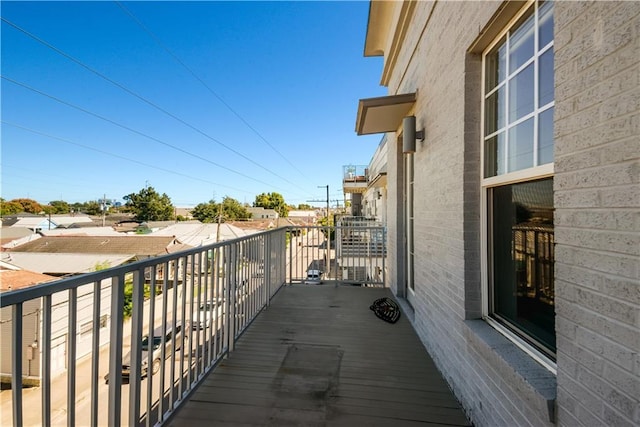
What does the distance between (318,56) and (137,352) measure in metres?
13.4

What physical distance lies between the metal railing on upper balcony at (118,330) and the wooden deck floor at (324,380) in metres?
0.19

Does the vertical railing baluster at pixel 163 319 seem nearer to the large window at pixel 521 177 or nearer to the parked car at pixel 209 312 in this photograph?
the parked car at pixel 209 312

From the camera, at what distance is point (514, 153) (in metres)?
1.57

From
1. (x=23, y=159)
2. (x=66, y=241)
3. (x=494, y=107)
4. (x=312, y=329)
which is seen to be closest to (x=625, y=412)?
(x=494, y=107)

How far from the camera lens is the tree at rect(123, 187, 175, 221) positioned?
160 feet

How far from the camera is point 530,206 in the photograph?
1.47 metres

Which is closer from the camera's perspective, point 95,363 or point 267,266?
point 95,363

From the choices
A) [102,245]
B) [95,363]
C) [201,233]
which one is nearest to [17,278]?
[95,363]

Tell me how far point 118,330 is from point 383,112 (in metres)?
3.19

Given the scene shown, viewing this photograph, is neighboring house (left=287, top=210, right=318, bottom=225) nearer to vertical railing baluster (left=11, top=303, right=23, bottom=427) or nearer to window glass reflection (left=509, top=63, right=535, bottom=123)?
window glass reflection (left=509, top=63, right=535, bottom=123)

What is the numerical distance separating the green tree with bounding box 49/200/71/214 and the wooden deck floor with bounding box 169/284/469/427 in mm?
73168

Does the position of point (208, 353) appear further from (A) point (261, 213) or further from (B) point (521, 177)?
(A) point (261, 213)

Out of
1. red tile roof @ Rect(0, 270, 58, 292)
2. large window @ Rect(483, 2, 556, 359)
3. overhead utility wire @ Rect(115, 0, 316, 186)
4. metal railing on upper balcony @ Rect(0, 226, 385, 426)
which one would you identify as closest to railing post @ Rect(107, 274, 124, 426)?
metal railing on upper balcony @ Rect(0, 226, 385, 426)

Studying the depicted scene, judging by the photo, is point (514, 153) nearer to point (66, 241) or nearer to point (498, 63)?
point (498, 63)
